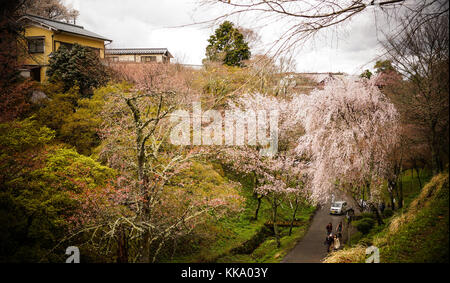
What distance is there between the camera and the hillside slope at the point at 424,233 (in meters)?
2.26

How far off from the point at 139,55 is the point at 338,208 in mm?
16967

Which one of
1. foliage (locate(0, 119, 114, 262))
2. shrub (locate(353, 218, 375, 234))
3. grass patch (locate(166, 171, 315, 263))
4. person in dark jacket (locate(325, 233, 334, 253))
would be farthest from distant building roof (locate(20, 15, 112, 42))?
shrub (locate(353, 218, 375, 234))

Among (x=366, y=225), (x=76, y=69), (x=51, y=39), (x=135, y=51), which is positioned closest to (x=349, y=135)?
(x=366, y=225)

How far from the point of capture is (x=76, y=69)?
11961mm

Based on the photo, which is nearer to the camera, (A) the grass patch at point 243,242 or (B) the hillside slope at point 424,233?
(B) the hillside slope at point 424,233

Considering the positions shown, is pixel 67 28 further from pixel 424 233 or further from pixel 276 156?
pixel 424 233

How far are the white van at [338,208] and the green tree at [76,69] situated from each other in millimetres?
15737

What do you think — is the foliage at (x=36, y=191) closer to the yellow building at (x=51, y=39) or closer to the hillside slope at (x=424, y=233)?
the hillside slope at (x=424, y=233)

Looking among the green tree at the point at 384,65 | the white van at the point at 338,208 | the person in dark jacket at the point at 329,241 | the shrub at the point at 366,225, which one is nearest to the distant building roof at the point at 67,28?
the green tree at the point at 384,65

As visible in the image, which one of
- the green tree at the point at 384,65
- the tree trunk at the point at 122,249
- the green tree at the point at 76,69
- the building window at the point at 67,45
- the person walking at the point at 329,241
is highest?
the building window at the point at 67,45

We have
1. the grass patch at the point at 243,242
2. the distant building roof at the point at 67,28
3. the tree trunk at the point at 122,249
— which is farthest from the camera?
the distant building roof at the point at 67,28
